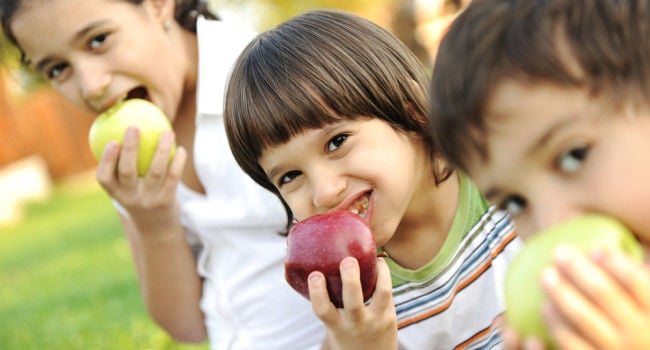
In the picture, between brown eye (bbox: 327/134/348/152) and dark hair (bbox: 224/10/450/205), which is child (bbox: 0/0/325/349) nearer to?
dark hair (bbox: 224/10/450/205)

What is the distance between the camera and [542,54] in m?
1.31

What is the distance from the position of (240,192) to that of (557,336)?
5.47ft

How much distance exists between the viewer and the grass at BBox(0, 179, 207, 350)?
4602 millimetres

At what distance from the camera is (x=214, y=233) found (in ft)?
9.27

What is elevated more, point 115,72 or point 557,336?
point 557,336

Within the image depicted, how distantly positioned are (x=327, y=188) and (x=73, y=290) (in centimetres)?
462

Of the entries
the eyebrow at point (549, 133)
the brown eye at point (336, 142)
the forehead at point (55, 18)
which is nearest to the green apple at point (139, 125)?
the forehead at point (55, 18)

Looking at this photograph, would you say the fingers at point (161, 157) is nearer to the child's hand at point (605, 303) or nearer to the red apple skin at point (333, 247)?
the red apple skin at point (333, 247)

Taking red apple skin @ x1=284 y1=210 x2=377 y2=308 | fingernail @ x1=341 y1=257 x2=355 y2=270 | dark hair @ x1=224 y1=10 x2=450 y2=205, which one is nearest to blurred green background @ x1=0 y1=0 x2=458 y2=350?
dark hair @ x1=224 y1=10 x2=450 y2=205

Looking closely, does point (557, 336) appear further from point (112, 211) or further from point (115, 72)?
point (112, 211)

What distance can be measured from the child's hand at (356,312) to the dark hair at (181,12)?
135 cm

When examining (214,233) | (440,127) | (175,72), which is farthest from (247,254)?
(440,127)

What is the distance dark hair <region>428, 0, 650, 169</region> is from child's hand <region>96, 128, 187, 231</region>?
53.7 inches

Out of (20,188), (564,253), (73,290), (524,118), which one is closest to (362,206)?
(524,118)
